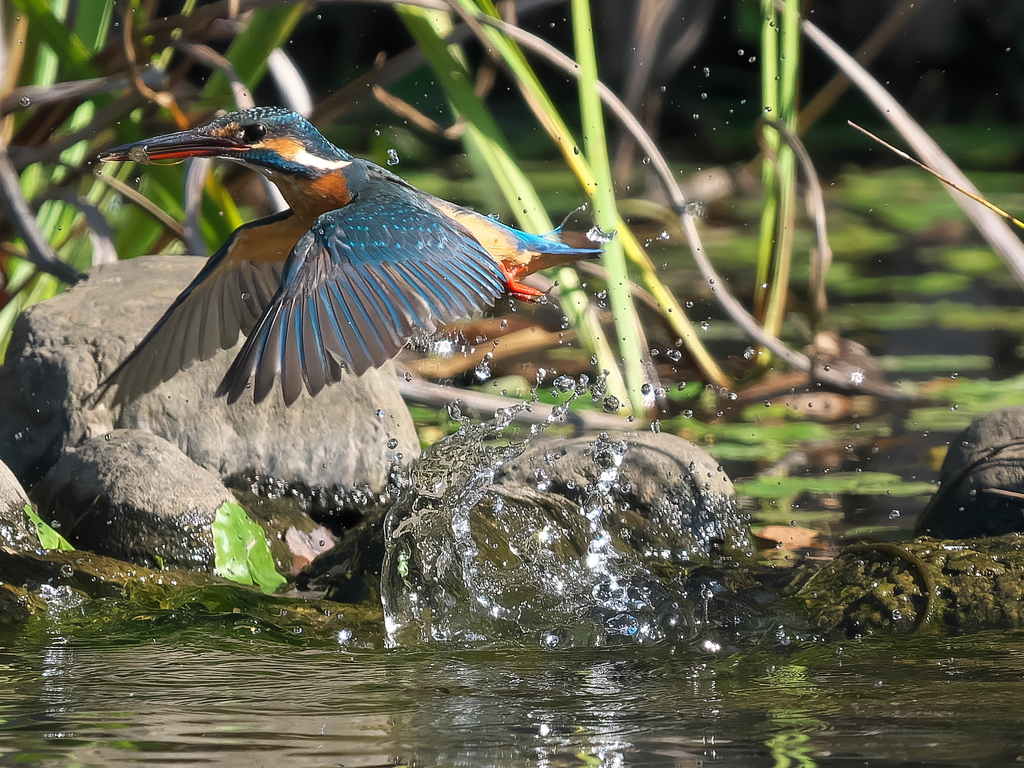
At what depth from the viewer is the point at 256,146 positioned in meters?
3.11

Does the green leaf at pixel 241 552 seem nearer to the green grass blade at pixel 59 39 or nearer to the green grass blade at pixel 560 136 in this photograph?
the green grass blade at pixel 560 136

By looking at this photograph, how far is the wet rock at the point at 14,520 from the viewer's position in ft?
10.3

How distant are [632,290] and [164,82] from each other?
1.51 m

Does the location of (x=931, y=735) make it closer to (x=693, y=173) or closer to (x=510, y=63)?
(x=510, y=63)

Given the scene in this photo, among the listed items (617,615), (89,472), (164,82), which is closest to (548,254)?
(617,615)

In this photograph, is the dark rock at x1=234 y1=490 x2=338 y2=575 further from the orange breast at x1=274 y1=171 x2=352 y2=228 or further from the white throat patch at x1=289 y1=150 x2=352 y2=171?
the white throat patch at x1=289 y1=150 x2=352 y2=171

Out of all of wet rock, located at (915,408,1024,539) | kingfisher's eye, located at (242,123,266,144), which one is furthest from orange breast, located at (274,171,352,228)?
wet rock, located at (915,408,1024,539)

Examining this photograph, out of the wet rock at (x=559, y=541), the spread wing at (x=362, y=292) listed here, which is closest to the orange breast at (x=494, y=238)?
the spread wing at (x=362, y=292)

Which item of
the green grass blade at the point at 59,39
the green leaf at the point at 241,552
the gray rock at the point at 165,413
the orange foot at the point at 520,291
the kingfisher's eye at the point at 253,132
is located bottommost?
the green leaf at the point at 241,552

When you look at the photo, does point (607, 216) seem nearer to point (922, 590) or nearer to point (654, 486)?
point (654, 486)

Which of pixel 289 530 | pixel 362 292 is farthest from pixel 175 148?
pixel 289 530

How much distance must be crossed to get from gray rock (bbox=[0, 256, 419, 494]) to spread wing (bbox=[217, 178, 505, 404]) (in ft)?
2.62

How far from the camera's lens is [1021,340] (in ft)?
17.4

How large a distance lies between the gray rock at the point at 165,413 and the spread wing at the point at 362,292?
0.80m
